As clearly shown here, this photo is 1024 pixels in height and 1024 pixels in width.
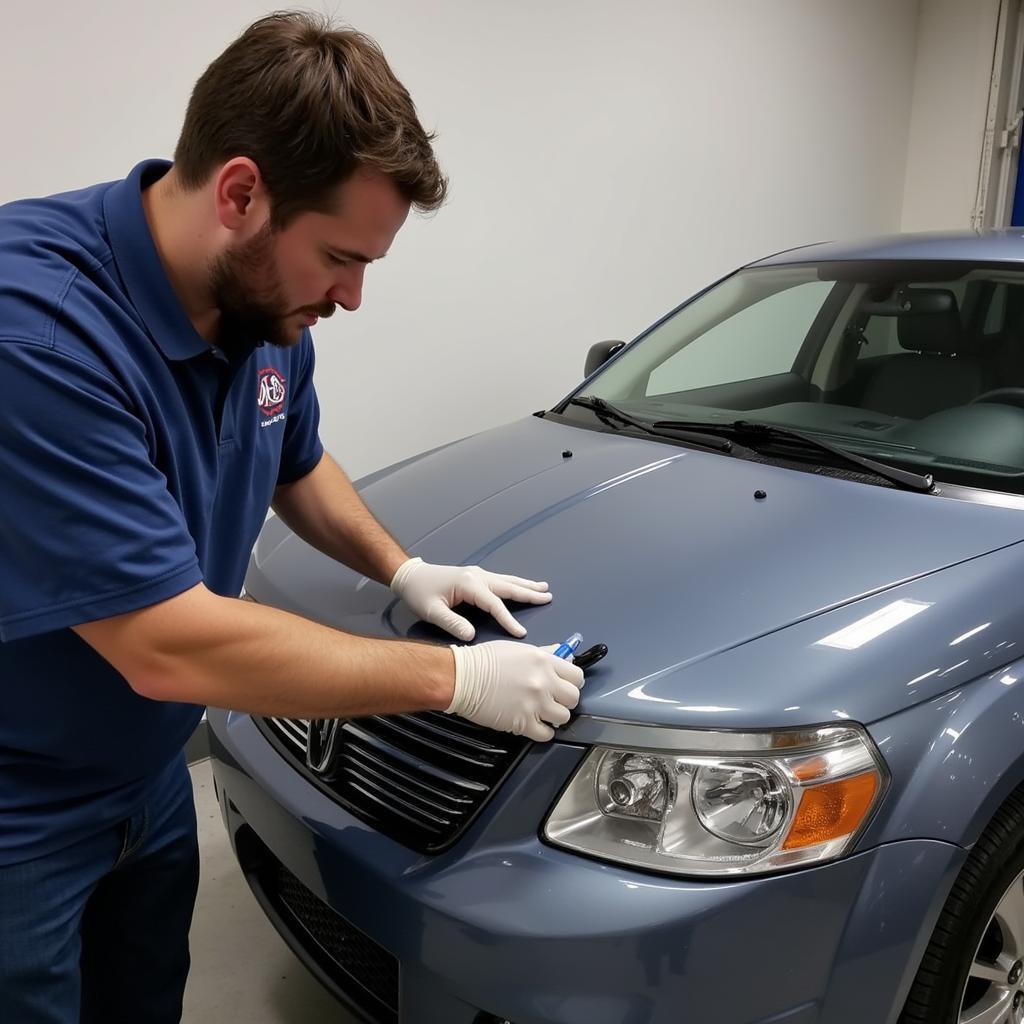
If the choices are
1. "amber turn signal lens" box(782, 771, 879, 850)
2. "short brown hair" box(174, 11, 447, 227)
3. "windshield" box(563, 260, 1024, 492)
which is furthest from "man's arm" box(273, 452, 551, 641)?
"windshield" box(563, 260, 1024, 492)

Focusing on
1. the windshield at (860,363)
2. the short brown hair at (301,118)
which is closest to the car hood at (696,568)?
the windshield at (860,363)

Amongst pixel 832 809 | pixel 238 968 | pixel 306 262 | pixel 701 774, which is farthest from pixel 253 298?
pixel 238 968

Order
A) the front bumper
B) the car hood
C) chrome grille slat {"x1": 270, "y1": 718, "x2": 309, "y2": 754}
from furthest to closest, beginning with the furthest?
chrome grille slat {"x1": 270, "y1": 718, "x2": 309, "y2": 754}
the car hood
the front bumper

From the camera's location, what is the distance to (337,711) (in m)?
1.08

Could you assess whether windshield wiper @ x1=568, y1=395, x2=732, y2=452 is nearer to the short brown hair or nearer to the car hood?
the car hood

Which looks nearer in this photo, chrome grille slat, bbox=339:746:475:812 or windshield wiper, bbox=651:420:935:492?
chrome grille slat, bbox=339:746:475:812

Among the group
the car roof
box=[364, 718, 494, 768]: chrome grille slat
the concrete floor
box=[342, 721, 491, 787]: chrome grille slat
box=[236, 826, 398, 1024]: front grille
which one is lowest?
the concrete floor

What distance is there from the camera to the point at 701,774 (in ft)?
3.62

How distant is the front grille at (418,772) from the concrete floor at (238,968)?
0.51 metres

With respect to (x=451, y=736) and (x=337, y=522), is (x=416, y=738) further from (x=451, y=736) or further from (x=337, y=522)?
(x=337, y=522)

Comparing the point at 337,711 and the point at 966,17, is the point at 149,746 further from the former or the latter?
the point at 966,17

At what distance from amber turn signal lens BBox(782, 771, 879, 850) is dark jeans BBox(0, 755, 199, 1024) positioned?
2.76 feet

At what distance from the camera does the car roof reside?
2016 mm

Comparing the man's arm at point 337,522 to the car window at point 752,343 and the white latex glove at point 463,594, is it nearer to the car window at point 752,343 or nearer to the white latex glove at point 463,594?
A: the white latex glove at point 463,594
